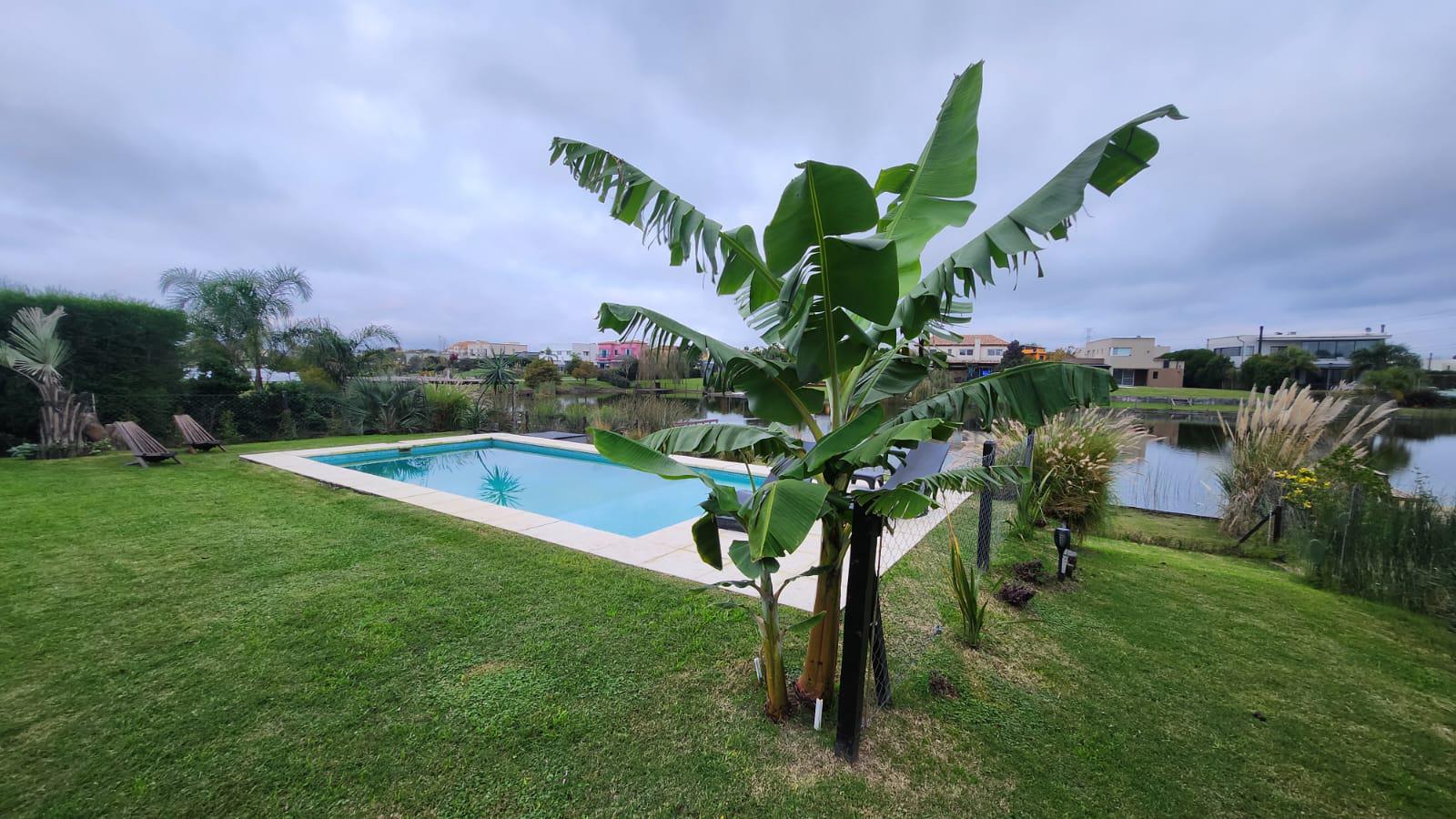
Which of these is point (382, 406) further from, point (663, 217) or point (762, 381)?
point (762, 381)

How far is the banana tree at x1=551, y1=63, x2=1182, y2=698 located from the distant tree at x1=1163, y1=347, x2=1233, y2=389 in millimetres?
40533

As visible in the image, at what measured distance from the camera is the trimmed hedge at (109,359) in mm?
8617

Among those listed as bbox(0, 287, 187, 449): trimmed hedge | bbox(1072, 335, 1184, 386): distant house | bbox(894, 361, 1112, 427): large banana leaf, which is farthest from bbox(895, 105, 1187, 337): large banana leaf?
bbox(1072, 335, 1184, 386): distant house

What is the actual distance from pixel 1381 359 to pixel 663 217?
4560 cm

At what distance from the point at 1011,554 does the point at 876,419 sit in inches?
157

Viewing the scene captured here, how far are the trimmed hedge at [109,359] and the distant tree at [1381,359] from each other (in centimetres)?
4809

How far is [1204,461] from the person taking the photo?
10977 mm

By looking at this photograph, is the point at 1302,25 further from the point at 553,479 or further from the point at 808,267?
the point at 553,479

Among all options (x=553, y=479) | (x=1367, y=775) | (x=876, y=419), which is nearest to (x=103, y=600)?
(x=876, y=419)

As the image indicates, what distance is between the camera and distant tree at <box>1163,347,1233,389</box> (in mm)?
31047

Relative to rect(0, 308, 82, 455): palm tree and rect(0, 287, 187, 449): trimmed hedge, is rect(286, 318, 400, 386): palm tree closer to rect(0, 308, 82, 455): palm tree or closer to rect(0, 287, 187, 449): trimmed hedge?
rect(0, 287, 187, 449): trimmed hedge

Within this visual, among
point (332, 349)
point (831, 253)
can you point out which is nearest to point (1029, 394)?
point (831, 253)

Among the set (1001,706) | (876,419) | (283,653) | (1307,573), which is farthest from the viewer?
(1307,573)

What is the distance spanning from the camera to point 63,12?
5820mm
